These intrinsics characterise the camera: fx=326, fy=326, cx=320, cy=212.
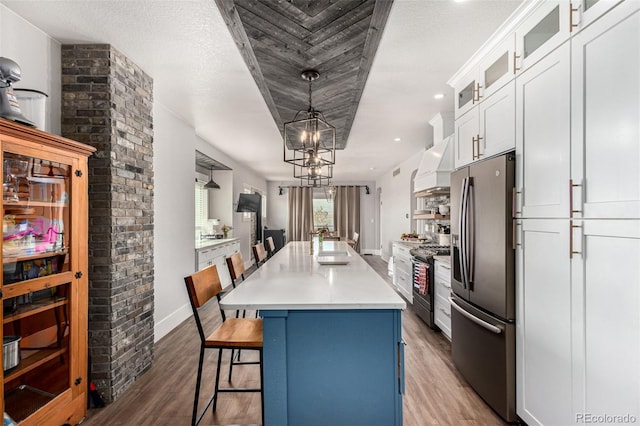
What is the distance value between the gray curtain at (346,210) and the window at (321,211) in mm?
299

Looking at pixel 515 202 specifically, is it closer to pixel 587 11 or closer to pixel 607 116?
pixel 607 116

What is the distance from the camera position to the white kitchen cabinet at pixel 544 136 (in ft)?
5.36

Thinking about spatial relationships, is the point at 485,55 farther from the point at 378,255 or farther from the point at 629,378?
the point at 378,255

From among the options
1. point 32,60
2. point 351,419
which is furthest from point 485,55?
point 32,60

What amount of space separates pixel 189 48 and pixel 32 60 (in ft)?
3.30

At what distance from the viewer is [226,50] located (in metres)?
2.46

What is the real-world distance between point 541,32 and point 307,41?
1463 mm

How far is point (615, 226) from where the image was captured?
1.37 metres

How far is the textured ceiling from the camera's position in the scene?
6.48 feet

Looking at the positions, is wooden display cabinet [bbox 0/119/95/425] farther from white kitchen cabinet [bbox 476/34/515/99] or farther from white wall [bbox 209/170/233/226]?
white wall [bbox 209/170/233/226]

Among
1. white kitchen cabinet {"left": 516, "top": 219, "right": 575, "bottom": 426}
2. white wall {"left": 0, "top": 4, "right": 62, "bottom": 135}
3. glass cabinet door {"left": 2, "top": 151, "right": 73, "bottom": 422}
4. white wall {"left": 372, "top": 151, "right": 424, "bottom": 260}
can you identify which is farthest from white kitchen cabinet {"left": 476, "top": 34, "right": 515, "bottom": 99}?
white wall {"left": 372, "top": 151, "right": 424, "bottom": 260}

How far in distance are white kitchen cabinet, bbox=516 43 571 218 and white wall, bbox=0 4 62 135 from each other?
3149mm

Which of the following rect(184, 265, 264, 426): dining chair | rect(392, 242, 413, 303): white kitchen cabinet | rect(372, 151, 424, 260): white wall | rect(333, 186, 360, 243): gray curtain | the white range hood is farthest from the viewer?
rect(333, 186, 360, 243): gray curtain

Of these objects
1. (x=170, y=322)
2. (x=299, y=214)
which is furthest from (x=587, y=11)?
(x=299, y=214)
